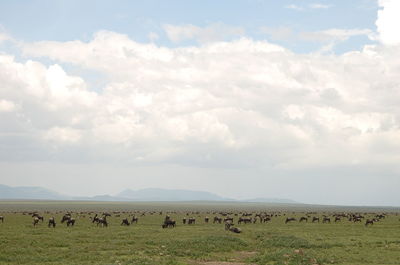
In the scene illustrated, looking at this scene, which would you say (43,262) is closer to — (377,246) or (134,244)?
(134,244)

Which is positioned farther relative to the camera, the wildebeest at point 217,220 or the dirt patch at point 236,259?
the wildebeest at point 217,220

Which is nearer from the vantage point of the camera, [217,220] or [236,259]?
[236,259]

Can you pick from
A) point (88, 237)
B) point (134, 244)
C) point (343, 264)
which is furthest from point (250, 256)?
point (88, 237)

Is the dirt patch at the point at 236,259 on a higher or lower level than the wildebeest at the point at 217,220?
lower

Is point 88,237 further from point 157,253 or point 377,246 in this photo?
point 377,246

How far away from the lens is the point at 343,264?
25.0 metres

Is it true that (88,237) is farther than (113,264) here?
Yes

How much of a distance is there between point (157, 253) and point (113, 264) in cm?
523

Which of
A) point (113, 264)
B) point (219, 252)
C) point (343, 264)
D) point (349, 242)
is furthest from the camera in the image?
point (349, 242)

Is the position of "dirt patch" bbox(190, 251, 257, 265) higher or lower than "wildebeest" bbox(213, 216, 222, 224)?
lower

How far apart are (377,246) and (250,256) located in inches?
482

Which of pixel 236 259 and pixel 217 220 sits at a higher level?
pixel 217 220

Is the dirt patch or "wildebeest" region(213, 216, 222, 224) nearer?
the dirt patch

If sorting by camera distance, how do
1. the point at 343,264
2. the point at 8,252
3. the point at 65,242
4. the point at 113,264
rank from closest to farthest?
the point at 113,264, the point at 343,264, the point at 8,252, the point at 65,242
